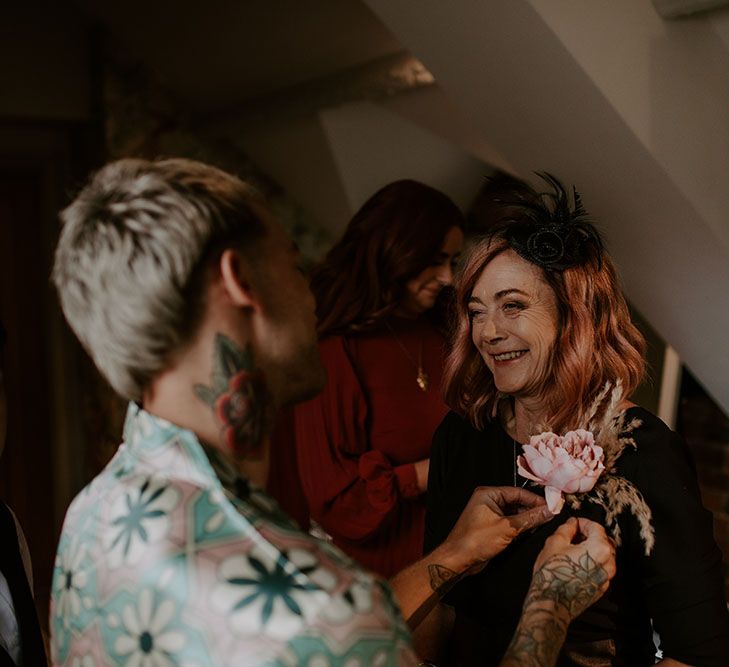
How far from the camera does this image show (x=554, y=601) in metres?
1.19

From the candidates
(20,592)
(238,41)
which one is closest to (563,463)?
(20,592)

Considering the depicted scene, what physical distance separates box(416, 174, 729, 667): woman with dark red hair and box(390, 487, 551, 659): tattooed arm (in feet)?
0.16

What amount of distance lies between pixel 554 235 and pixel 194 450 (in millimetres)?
759

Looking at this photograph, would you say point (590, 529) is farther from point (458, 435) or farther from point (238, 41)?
point (238, 41)

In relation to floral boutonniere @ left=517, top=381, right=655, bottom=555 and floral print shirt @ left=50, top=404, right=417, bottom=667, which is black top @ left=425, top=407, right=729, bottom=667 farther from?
floral print shirt @ left=50, top=404, right=417, bottom=667

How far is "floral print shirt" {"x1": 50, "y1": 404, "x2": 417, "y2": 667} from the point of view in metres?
0.81

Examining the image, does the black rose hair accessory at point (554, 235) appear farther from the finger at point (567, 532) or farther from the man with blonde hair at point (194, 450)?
the man with blonde hair at point (194, 450)

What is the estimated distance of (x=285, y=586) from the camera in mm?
826

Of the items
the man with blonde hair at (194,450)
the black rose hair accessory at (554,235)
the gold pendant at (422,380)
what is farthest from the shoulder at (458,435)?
the man with blonde hair at (194,450)

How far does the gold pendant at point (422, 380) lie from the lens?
7.18 feet

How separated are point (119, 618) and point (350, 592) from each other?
25 cm

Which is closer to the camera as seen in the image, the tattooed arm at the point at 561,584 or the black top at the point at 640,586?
the tattooed arm at the point at 561,584

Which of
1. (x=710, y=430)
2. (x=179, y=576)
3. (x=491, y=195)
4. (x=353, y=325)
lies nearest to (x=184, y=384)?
(x=179, y=576)

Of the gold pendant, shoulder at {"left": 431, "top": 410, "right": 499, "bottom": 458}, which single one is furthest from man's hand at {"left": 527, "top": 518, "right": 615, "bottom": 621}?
the gold pendant
